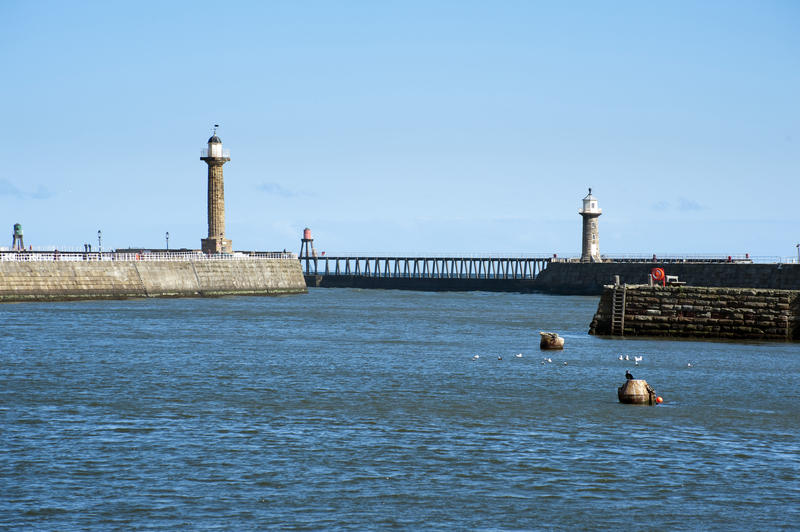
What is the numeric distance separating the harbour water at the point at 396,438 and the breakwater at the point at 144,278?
114ft

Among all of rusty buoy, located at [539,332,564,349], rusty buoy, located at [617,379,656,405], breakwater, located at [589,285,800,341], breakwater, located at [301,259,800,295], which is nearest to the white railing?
breakwater, located at [301,259,800,295]

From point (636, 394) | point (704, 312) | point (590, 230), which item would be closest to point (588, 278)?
point (590, 230)

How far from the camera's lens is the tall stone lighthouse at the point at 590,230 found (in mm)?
96375

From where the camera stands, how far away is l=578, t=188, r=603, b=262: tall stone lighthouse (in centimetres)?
9638

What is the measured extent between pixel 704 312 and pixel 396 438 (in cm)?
2486

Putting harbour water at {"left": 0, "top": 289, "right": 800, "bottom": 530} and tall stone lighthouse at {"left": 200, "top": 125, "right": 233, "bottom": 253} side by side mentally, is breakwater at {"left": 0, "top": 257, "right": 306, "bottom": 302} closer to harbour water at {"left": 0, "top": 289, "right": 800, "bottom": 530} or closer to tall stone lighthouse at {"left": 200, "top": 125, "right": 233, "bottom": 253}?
tall stone lighthouse at {"left": 200, "top": 125, "right": 233, "bottom": 253}

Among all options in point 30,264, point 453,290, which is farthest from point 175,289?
point 453,290

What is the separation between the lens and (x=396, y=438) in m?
22.0

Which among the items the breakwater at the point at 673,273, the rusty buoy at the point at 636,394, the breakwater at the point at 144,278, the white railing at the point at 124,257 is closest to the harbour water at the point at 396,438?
the rusty buoy at the point at 636,394

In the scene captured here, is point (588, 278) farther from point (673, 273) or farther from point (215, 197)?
point (215, 197)

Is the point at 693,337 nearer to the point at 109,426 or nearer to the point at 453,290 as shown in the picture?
the point at 109,426

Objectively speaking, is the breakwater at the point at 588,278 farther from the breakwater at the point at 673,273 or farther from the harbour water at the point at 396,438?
the harbour water at the point at 396,438

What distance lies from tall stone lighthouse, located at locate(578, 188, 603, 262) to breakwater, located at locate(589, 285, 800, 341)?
171 ft

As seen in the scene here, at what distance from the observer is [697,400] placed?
2759 cm
